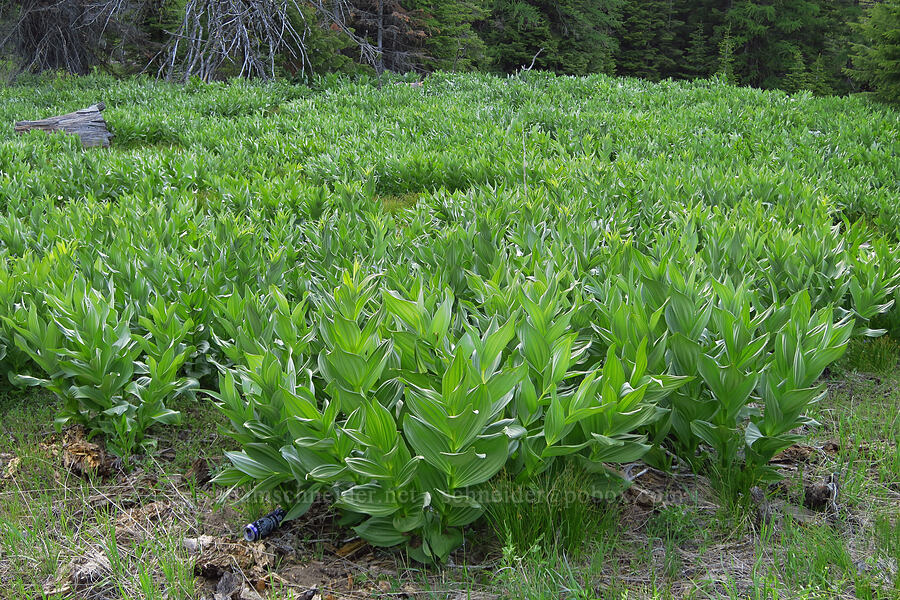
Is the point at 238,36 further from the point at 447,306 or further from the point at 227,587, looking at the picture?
the point at 227,587

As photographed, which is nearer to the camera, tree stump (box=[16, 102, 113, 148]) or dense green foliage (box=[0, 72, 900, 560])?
dense green foliage (box=[0, 72, 900, 560])

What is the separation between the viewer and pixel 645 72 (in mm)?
34188

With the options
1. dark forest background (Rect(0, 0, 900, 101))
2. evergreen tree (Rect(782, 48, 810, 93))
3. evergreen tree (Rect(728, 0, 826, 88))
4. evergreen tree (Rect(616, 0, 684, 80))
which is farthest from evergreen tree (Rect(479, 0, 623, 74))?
evergreen tree (Rect(782, 48, 810, 93))

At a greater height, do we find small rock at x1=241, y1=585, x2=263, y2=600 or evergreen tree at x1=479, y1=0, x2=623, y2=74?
evergreen tree at x1=479, y1=0, x2=623, y2=74

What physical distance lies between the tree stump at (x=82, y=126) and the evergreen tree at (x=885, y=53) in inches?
516

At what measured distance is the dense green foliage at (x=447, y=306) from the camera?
7.14ft

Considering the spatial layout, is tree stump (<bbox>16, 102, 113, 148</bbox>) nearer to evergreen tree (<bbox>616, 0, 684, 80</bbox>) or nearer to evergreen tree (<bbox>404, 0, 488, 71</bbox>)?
evergreen tree (<bbox>404, 0, 488, 71</bbox>)

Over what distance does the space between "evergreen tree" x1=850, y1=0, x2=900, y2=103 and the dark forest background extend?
0.03m

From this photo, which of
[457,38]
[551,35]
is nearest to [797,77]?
[551,35]

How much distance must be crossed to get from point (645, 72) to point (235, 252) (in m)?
34.2

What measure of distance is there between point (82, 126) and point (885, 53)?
44.7 feet

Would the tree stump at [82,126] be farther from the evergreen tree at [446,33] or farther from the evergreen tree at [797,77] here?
the evergreen tree at [797,77]

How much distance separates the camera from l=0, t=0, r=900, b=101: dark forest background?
45.3 feet

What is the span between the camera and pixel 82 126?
30.9 ft
